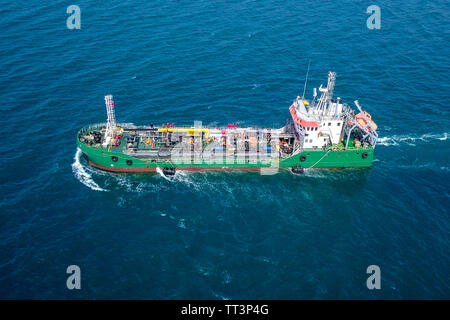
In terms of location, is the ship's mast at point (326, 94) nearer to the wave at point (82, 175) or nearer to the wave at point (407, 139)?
the wave at point (407, 139)

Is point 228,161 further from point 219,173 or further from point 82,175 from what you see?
point 82,175

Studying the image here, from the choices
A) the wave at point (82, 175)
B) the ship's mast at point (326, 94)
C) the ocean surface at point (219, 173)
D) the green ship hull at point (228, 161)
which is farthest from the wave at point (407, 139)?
the wave at point (82, 175)

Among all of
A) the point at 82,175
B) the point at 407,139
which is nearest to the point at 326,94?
the point at 407,139

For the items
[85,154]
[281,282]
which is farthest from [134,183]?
[281,282]

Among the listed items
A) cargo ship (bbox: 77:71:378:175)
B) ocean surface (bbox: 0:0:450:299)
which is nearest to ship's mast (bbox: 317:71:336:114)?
cargo ship (bbox: 77:71:378:175)

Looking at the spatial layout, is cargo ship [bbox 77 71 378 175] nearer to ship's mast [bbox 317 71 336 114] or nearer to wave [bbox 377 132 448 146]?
ship's mast [bbox 317 71 336 114]
